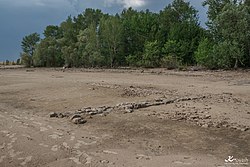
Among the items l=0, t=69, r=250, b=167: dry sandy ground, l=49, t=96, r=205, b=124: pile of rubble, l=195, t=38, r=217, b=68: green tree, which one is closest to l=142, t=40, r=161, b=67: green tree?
l=195, t=38, r=217, b=68: green tree

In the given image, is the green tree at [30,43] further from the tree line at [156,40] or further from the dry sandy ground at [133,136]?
the dry sandy ground at [133,136]

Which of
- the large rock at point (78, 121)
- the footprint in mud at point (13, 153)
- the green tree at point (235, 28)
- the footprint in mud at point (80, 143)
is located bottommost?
the footprint in mud at point (13, 153)

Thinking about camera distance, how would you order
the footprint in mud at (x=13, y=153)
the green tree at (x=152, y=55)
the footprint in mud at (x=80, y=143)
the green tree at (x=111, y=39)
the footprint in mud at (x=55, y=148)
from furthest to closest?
the green tree at (x=111, y=39), the green tree at (x=152, y=55), the footprint in mud at (x=80, y=143), the footprint in mud at (x=55, y=148), the footprint in mud at (x=13, y=153)

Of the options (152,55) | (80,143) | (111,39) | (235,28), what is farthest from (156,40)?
(80,143)

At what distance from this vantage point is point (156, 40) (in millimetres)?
51625

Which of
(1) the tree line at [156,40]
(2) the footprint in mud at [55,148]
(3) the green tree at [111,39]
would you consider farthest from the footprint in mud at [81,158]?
(3) the green tree at [111,39]

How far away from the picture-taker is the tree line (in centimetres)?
3516

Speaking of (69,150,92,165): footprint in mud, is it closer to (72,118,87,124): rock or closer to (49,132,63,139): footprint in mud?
(49,132,63,139): footprint in mud

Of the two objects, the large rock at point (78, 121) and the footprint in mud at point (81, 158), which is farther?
the large rock at point (78, 121)

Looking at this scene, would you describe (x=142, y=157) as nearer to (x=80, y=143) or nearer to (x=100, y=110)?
(x=80, y=143)

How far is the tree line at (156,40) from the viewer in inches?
1384

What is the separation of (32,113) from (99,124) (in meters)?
3.91

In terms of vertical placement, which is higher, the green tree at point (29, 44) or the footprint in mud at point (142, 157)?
the green tree at point (29, 44)

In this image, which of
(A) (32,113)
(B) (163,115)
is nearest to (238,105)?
(B) (163,115)
